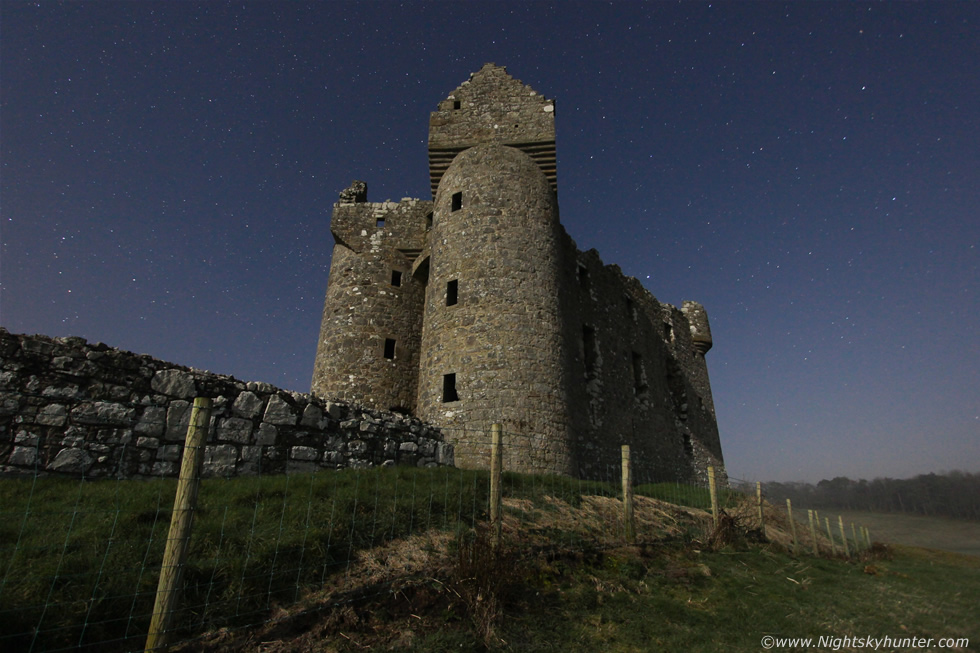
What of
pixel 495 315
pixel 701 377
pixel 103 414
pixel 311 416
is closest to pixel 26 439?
pixel 103 414

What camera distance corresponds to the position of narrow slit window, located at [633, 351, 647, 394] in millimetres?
20766

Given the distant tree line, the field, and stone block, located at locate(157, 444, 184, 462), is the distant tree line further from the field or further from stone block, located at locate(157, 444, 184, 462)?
stone block, located at locate(157, 444, 184, 462)

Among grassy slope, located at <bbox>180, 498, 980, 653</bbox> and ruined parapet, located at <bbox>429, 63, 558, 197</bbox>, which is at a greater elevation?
ruined parapet, located at <bbox>429, 63, 558, 197</bbox>

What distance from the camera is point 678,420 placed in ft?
77.9

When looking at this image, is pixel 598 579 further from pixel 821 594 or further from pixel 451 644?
pixel 821 594

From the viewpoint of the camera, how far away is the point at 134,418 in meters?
6.51

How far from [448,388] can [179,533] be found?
28.1 feet

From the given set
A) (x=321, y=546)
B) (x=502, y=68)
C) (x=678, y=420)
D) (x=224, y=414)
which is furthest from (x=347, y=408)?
(x=678, y=420)

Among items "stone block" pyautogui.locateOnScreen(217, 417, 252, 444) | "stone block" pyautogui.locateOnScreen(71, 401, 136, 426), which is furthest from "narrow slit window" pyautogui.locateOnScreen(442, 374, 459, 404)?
"stone block" pyautogui.locateOnScreen(71, 401, 136, 426)

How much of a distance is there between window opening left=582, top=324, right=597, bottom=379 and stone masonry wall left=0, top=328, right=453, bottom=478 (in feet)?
34.8

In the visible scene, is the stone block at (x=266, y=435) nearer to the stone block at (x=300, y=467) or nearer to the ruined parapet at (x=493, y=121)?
the stone block at (x=300, y=467)

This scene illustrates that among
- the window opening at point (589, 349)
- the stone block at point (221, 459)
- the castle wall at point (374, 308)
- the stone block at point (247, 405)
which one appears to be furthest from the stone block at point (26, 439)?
the window opening at point (589, 349)

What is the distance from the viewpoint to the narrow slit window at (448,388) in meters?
12.2

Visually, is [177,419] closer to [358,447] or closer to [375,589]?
[358,447]
